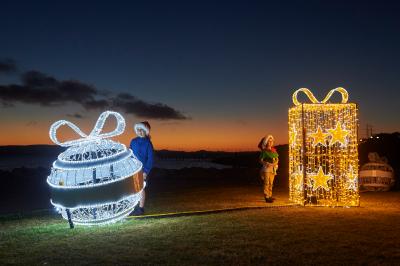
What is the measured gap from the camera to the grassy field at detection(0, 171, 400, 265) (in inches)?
318

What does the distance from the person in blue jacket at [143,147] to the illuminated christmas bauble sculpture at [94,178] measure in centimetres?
99

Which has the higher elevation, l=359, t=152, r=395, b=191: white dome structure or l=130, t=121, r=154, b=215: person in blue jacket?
l=130, t=121, r=154, b=215: person in blue jacket

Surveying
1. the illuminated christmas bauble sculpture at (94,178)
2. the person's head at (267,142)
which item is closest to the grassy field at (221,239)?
the illuminated christmas bauble sculpture at (94,178)

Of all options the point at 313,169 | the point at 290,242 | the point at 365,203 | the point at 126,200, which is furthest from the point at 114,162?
the point at 365,203

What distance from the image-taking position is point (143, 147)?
12828 millimetres

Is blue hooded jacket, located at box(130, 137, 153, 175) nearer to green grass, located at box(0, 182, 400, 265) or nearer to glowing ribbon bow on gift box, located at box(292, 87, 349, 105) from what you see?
green grass, located at box(0, 182, 400, 265)

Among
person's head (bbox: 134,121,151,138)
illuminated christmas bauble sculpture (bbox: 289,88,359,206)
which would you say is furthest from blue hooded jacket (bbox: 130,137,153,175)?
illuminated christmas bauble sculpture (bbox: 289,88,359,206)

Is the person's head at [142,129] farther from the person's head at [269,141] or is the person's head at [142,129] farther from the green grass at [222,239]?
the person's head at [269,141]

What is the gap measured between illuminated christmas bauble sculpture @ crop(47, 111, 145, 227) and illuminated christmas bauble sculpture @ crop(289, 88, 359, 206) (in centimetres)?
534

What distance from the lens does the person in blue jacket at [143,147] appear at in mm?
12820

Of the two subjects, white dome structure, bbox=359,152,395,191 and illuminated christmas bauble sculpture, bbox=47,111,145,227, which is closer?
illuminated christmas bauble sculpture, bbox=47,111,145,227

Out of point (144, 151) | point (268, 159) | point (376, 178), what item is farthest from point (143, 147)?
point (376, 178)

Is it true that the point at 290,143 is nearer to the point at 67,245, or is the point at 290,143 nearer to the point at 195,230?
the point at 195,230

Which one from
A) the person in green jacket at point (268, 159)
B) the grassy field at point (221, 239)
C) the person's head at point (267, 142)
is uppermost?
the person's head at point (267, 142)
